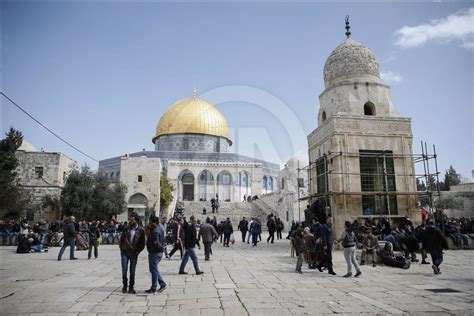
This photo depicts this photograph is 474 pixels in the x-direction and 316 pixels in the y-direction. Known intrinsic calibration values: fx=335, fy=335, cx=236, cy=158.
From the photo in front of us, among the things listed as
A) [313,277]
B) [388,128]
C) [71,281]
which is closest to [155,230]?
[71,281]

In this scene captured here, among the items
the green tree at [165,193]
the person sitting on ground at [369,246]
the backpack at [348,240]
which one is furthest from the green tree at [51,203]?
the backpack at [348,240]

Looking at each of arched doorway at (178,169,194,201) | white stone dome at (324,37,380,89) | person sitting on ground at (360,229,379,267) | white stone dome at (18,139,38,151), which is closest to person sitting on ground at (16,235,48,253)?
person sitting on ground at (360,229,379,267)

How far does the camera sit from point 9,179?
55.5ft

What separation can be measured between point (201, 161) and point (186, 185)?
9.46 feet

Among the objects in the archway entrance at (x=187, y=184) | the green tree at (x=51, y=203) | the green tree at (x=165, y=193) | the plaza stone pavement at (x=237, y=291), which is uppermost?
the archway entrance at (x=187, y=184)

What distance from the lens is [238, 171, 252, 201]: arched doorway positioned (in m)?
34.9

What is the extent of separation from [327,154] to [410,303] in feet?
28.5

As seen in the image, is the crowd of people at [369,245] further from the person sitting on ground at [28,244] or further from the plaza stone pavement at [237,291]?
the person sitting on ground at [28,244]

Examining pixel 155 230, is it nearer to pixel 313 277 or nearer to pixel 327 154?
pixel 313 277

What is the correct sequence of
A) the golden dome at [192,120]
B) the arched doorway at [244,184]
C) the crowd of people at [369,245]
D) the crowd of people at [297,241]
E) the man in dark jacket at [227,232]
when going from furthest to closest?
1. the golden dome at [192,120]
2. the arched doorway at [244,184]
3. the man in dark jacket at [227,232]
4. the crowd of people at [369,245]
5. the crowd of people at [297,241]

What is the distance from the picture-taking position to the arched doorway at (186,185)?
33438 mm

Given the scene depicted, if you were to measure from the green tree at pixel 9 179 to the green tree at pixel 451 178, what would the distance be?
44.4 m

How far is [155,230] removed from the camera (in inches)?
218

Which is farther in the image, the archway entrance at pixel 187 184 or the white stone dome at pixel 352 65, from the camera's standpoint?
the archway entrance at pixel 187 184
